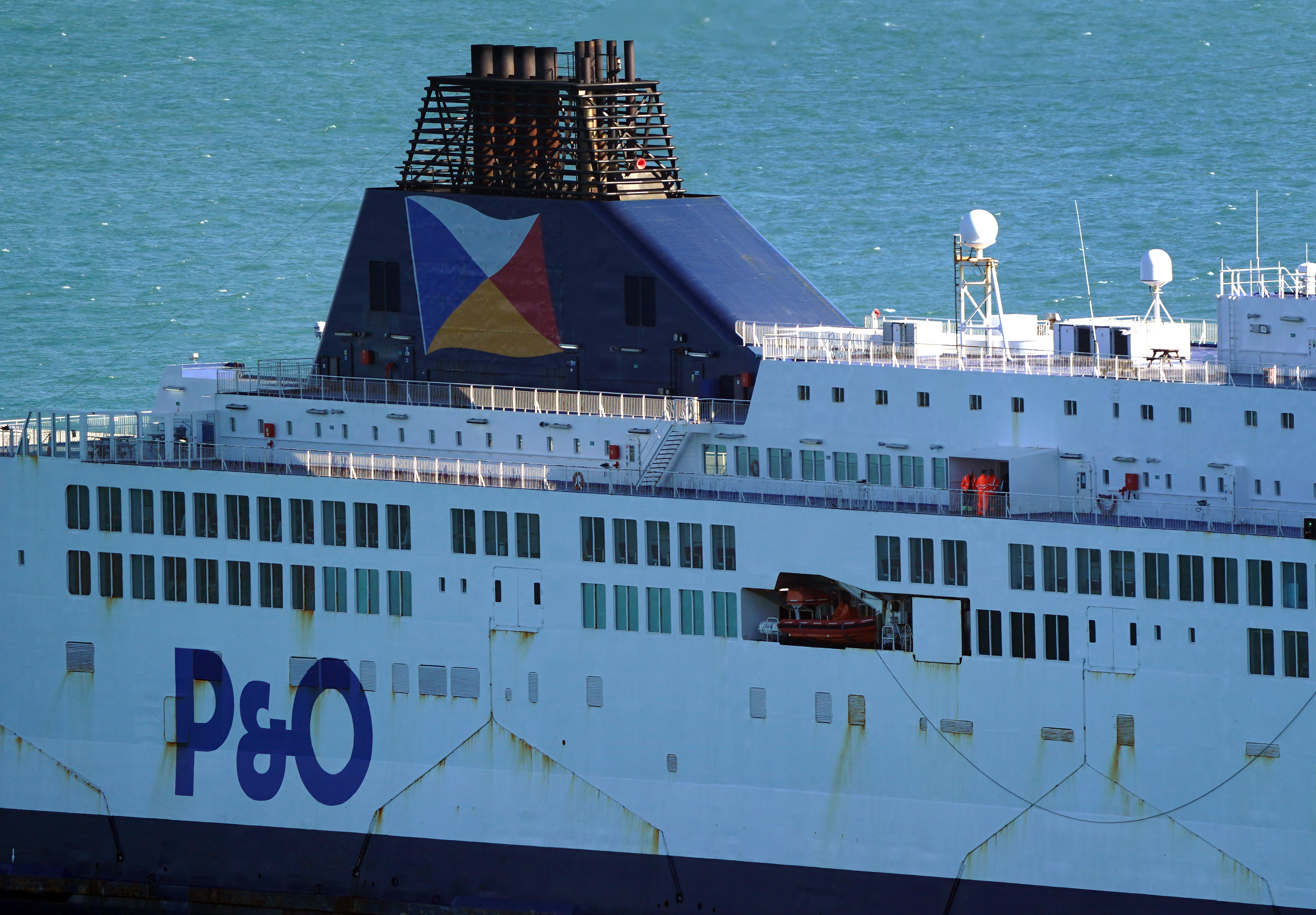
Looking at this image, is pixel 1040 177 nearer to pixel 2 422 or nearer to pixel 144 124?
pixel 144 124

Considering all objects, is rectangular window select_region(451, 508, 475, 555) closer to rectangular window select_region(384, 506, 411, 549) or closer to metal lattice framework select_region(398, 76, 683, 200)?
rectangular window select_region(384, 506, 411, 549)

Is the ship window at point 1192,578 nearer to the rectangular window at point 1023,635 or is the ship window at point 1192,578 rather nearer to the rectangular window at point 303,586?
the rectangular window at point 1023,635

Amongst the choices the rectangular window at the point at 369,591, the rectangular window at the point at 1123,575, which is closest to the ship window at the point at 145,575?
the rectangular window at the point at 369,591

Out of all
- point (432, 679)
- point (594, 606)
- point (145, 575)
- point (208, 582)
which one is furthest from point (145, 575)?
point (594, 606)

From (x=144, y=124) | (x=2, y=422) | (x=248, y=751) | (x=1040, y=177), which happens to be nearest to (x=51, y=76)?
(x=144, y=124)

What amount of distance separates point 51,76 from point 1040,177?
43791 mm

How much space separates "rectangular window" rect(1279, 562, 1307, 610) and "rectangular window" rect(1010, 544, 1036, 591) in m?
4.29

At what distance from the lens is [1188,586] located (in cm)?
4266

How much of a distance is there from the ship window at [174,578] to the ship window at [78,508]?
6.11 feet

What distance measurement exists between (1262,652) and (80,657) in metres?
23.4

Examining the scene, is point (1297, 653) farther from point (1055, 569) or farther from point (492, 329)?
point (492, 329)

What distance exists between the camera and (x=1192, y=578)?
1677 inches

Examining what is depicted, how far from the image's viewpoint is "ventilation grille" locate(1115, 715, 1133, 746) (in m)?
43.3

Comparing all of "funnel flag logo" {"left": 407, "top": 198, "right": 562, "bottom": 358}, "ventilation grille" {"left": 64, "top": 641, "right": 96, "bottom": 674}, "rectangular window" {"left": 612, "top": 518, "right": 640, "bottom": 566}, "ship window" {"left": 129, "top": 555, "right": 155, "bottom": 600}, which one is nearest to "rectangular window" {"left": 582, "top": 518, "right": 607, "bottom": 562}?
"rectangular window" {"left": 612, "top": 518, "right": 640, "bottom": 566}
